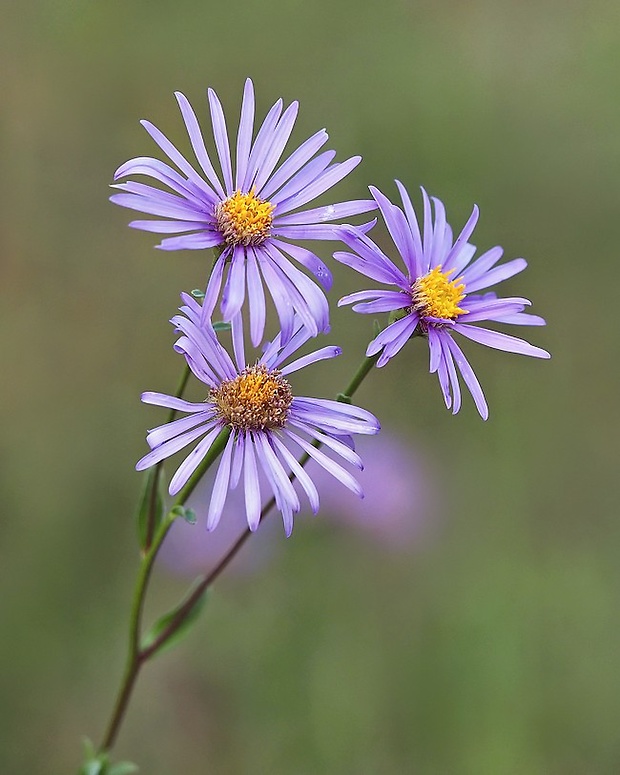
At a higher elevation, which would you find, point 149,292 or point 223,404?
point 149,292

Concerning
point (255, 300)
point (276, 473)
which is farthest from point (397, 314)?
point (276, 473)

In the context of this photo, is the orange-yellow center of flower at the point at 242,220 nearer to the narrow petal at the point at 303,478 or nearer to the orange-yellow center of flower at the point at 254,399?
the orange-yellow center of flower at the point at 254,399

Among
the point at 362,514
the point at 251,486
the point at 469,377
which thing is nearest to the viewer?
the point at 251,486

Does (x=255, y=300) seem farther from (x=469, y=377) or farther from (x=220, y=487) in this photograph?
(x=469, y=377)

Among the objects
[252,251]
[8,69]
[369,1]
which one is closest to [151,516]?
[252,251]

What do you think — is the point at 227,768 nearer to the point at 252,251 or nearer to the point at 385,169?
the point at 252,251

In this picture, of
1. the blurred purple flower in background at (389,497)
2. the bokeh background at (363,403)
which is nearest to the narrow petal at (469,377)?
the blurred purple flower in background at (389,497)

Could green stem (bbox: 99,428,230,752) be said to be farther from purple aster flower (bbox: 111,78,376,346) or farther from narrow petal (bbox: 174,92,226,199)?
narrow petal (bbox: 174,92,226,199)
